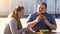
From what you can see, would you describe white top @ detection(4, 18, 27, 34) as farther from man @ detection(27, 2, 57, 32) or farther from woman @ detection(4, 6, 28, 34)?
man @ detection(27, 2, 57, 32)

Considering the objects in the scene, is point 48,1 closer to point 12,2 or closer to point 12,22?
point 12,2

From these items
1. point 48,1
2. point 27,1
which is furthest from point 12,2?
point 48,1

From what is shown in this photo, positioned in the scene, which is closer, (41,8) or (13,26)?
(13,26)

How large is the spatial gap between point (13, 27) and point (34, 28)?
0.63m

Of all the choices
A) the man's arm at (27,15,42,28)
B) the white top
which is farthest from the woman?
the man's arm at (27,15,42,28)

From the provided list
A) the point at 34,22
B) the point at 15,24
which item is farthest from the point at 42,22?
the point at 15,24

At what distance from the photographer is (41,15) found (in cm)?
274

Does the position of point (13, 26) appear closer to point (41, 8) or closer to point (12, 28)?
point (12, 28)

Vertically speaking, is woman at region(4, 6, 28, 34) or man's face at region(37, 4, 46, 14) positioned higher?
man's face at region(37, 4, 46, 14)

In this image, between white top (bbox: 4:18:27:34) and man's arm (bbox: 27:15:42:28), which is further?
man's arm (bbox: 27:15:42:28)

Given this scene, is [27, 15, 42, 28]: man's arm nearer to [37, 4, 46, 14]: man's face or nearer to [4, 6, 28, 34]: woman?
[37, 4, 46, 14]: man's face

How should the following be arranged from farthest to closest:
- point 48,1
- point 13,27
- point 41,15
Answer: point 48,1 < point 41,15 < point 13,27

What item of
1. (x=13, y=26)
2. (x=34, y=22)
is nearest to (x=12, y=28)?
(x=13, y=26)

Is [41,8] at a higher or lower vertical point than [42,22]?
higher
